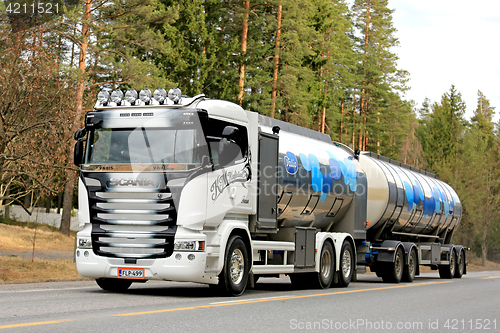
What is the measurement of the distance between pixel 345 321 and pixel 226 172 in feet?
12.6

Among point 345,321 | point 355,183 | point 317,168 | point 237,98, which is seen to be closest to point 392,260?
point 355,183

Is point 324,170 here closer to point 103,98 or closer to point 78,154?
point 103,98

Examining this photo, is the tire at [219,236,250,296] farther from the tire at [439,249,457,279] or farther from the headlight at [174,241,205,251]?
the tire at [439,249,457,279]

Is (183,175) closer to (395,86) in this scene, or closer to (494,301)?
(494,301)

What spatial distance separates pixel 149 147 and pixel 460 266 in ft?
64.0

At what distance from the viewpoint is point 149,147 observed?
11.2 meters

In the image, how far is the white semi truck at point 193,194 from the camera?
1095 cm

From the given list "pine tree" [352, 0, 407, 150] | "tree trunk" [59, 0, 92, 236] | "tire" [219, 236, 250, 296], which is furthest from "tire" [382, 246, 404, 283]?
"pine tree" [352, 0, 407, 150]

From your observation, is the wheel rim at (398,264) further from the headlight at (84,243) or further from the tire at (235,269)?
the headlight at (84,243)

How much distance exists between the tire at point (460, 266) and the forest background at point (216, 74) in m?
15.7

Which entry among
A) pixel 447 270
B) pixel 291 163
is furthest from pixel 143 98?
pixel 447 270

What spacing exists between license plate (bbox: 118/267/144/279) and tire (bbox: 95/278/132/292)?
1.39 metres

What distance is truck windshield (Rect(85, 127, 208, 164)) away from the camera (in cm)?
A: 1112

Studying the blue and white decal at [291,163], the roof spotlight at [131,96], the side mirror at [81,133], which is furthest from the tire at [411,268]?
the side mirror at [81,133]
